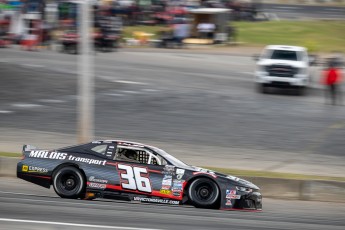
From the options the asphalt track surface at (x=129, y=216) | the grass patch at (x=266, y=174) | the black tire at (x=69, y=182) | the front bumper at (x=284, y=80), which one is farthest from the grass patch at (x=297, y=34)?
the black tire at (x=69, y=182)

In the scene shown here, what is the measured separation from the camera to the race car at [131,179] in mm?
14281

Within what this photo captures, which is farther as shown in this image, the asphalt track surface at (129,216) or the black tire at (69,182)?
the black tire at (69,182)

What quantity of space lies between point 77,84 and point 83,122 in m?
12.4

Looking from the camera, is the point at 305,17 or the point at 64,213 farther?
the point at 305,17

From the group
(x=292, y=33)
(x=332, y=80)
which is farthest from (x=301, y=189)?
(x=292, y=33)

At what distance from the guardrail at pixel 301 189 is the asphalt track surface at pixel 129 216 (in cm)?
158

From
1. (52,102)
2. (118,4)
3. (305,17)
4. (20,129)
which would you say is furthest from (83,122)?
(305,17)

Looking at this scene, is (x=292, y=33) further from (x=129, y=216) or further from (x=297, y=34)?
(x=129, y=216)

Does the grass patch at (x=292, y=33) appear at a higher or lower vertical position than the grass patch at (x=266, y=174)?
higher

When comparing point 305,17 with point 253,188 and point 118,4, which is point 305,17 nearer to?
point 118,4

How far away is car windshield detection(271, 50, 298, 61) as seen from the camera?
34344mm

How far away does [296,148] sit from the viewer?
2319 centimetres

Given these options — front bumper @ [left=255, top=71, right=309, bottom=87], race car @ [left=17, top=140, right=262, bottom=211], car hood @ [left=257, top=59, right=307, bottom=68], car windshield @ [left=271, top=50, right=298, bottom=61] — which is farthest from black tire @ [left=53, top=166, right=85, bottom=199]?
car windshield @ [left=271, top=50, right=298, bottom=61]

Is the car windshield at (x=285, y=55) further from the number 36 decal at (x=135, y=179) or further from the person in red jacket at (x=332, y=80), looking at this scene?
the number 36 decal at (x=135, y=179)
